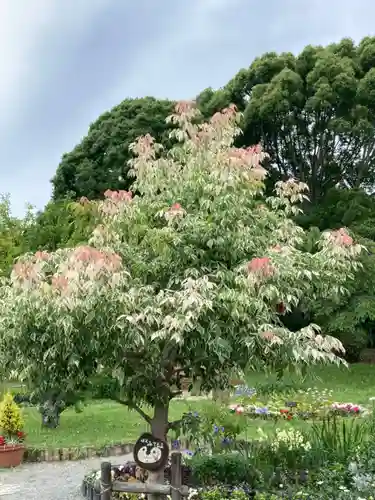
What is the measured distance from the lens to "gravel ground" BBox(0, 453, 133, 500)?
7762 mm

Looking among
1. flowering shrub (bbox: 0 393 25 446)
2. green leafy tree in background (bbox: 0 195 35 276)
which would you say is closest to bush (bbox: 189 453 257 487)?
flowering shrub (bbox: 0 393 25 446)

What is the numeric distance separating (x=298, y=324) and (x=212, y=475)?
1461 centimetres

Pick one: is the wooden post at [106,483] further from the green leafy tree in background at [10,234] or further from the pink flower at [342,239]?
the green leafy tree in background at [10,234]

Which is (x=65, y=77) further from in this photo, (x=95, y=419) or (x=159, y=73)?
(x=95, y=419)

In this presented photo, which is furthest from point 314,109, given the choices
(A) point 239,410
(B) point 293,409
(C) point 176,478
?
(C) point 176,478

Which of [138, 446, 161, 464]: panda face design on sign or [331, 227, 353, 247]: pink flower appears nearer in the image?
[331, 227, 353, 247]: pink flower

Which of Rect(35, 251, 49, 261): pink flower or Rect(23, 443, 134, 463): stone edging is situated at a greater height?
Rect(35, 251, 49, 261): pink flower

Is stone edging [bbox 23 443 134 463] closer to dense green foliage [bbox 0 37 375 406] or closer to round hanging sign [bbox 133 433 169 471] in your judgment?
round hanging sign [bbox 133 433 169 471]

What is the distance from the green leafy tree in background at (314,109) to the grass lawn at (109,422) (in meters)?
8.28

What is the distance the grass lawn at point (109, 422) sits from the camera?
10.8 meters

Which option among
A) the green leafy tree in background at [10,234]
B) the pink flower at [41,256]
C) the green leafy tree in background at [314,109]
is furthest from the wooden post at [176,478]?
the green leafy tree in background at [314,109]

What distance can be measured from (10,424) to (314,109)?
48.4ft

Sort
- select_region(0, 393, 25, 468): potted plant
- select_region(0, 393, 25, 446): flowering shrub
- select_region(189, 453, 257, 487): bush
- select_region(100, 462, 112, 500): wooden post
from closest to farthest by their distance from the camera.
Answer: select_region(100, 462, 112, 500): wooden post
select_region(189, 453, 257, 487): bush
select_region(0, 393, 25, 468): potted plant
select_region(0, 393, 25, 446): flowering shrub

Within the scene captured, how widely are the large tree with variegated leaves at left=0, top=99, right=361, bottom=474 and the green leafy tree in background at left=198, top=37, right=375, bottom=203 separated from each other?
14526 millimetres
